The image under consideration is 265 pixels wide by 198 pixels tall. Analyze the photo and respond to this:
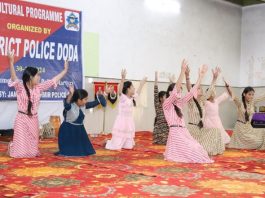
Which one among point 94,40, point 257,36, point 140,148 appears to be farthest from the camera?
point 257,36

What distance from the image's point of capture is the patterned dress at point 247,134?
655cm

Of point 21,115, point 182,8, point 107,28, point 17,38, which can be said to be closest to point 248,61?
point 182,8

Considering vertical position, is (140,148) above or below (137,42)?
below

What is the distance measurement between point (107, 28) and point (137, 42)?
904mm

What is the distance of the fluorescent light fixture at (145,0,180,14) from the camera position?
967cm

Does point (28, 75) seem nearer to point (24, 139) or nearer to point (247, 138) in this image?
point (24, 139)

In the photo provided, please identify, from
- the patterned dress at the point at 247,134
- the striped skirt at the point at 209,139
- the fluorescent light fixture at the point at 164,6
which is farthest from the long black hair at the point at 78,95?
the fluorescent light fixture at the point at 164,6

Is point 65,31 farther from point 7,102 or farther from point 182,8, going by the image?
point 182,8

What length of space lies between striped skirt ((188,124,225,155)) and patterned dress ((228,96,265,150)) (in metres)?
0.79

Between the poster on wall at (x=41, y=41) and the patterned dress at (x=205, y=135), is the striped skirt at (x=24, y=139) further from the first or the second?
the patterned dress at (x=205, y=135)

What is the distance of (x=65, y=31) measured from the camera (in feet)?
26.5

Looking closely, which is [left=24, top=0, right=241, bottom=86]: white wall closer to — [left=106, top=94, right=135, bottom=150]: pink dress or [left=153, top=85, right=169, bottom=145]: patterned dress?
[left=153, top=85, right=169, bottom=145]: patterned dress

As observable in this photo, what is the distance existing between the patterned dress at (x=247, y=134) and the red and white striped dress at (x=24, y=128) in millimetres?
3166

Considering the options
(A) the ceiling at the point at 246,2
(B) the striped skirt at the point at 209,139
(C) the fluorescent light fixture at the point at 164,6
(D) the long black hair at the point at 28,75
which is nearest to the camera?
(D) the long black hair at the point at 28,75
